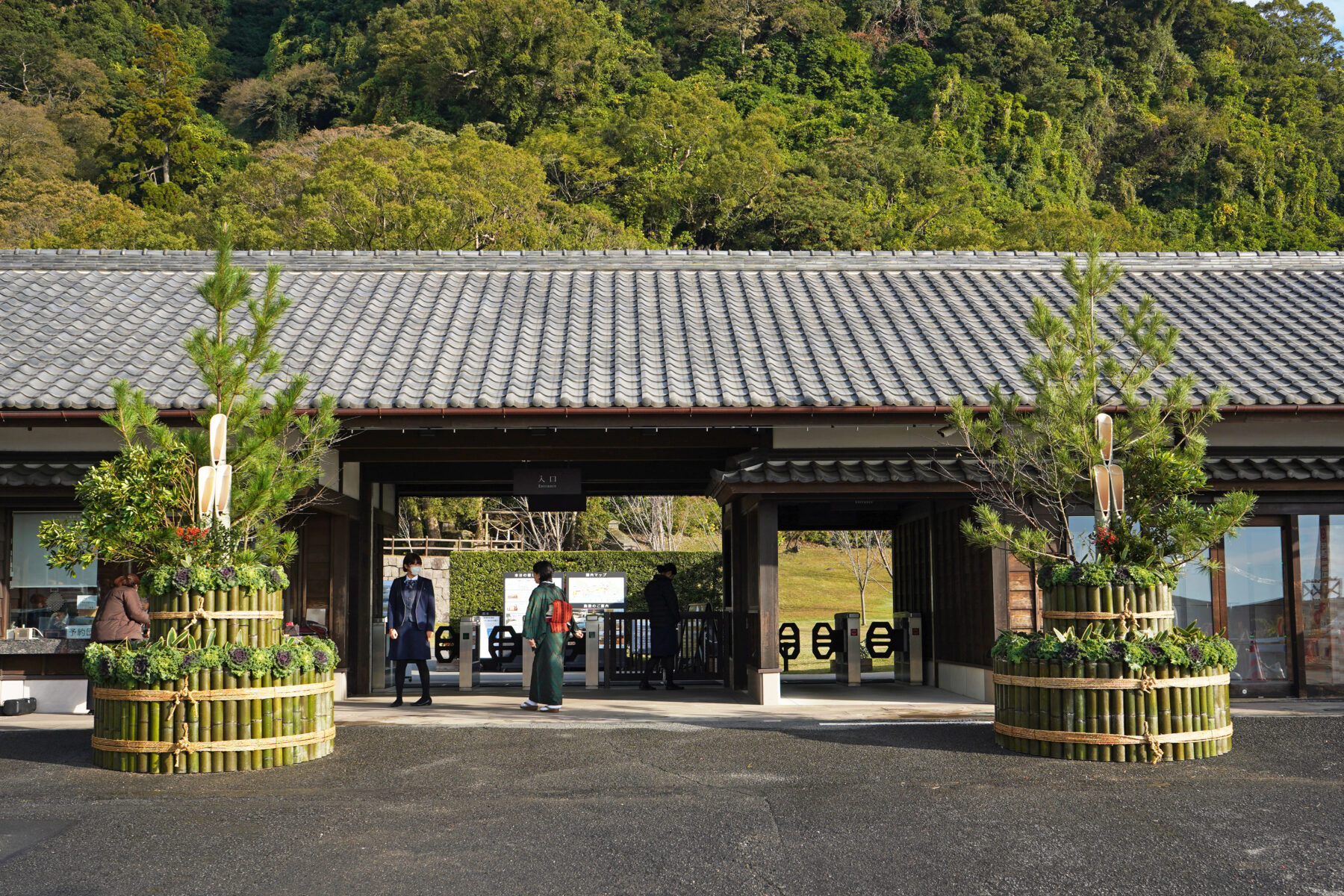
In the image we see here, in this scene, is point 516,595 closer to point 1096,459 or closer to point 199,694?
point 199,694

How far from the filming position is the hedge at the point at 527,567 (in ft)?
79.7

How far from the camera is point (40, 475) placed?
414 inches

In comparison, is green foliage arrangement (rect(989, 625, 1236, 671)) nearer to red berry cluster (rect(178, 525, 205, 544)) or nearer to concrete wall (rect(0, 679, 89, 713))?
red berry cluster (rect(178, 525, 205, 544))

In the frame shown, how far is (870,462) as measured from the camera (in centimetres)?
1075

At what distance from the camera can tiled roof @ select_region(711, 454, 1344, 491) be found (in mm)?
10562

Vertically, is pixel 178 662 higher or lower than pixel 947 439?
lower

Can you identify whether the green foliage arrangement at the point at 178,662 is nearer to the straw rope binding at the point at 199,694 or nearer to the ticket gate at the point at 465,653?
the straw rope binding at the point at 199,694

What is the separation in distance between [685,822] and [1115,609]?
350 cm

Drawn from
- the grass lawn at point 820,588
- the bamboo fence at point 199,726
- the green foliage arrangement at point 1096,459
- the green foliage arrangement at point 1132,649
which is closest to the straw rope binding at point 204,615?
the bamboo fence at point 199,726

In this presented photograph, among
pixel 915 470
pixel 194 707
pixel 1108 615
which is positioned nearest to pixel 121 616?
pixel 194 707

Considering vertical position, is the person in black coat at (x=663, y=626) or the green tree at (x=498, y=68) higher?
the green tree at (x=498, y=68)

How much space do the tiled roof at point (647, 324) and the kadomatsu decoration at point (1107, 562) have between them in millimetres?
2422

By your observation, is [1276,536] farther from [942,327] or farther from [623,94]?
[623,94]

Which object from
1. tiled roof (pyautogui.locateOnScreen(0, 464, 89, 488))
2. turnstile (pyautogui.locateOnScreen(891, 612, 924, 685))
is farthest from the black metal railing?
tiled roof (pyautogui.locateOnScreen(0, 464, 89, 488))
